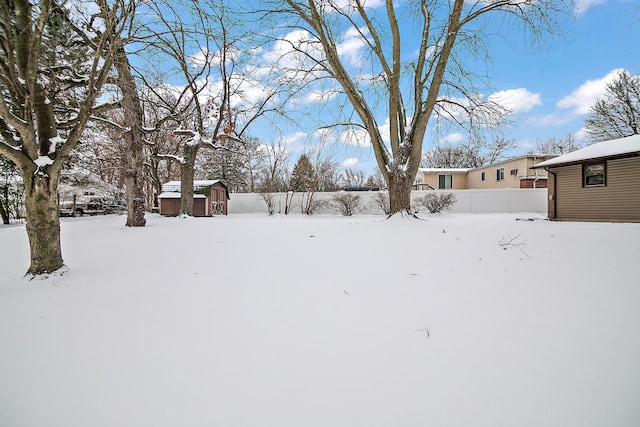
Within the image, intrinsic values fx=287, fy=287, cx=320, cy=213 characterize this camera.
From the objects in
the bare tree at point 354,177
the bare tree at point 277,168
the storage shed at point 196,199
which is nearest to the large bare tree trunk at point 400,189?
the storage shed at point 196,199

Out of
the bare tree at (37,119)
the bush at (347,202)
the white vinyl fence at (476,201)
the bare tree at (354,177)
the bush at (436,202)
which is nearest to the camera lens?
the bare tree at (37,119)

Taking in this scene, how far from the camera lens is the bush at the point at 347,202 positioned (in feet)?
53.1

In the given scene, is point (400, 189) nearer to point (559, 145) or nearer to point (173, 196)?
point (173, 196)

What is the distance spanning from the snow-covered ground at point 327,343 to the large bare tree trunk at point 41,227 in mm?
253

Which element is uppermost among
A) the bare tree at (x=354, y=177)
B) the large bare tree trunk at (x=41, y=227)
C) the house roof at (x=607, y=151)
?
the bare tree at (x=354, y=177)

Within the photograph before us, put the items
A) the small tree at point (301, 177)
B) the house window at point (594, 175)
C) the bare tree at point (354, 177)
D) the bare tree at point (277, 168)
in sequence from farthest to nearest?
the bare tree at point (354, 177) < the small tree at point (301, 177) < the bare tree at point (277, 168) < the house window at point (594, 175)

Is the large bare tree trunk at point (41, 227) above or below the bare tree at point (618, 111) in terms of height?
below

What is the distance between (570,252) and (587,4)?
21.6 ft

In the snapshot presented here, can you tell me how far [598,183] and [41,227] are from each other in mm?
15358

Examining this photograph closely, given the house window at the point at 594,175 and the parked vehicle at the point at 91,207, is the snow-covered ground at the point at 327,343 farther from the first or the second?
the parked vehicle at the point at 91,207

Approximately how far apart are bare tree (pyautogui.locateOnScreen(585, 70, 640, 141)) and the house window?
1288 centimetres

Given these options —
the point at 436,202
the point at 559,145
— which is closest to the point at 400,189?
the point at 436,202

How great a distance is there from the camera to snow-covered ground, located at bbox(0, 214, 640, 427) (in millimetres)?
1436

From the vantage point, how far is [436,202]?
49.6 ft
